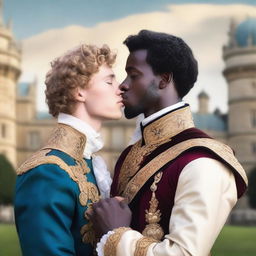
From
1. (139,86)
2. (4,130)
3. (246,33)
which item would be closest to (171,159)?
(139,86)

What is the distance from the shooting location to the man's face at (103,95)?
306cm

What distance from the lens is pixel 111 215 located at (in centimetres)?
279

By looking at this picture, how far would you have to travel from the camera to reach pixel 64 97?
3035 mm

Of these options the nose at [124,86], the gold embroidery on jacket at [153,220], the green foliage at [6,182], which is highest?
the nose at [124,86]

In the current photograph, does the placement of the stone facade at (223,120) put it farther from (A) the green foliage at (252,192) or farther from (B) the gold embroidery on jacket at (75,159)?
(B) the gold embroidery on jacket at (75,159)

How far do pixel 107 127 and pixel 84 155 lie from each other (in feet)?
170

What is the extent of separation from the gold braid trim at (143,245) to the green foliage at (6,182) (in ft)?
112

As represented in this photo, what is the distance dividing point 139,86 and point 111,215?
47 cm

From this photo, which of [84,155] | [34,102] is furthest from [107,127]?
[84,155]

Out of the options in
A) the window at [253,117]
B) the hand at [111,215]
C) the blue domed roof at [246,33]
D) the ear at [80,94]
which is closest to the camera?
the hand at [111,215]

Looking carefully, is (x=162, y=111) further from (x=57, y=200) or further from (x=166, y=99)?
(x=57, y=200)

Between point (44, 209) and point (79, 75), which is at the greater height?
point (79, 75)

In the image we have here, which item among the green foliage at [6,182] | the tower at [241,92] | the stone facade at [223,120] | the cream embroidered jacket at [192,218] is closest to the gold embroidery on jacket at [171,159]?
the cream embroidered jacket at [192,218]

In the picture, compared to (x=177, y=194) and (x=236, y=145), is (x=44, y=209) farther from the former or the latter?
(x=236, y=145)
